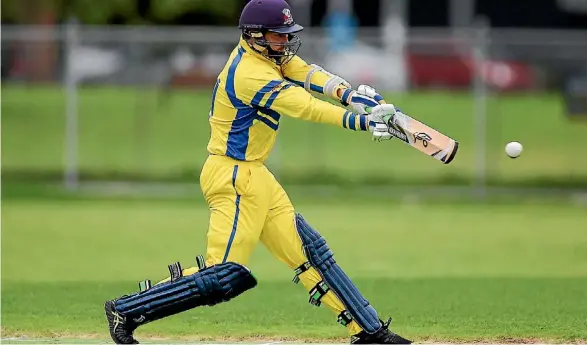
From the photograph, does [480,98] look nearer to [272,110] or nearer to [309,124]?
[309,124]

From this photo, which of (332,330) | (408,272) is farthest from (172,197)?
(332,330)

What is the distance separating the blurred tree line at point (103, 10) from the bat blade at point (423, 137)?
2190 centimetres

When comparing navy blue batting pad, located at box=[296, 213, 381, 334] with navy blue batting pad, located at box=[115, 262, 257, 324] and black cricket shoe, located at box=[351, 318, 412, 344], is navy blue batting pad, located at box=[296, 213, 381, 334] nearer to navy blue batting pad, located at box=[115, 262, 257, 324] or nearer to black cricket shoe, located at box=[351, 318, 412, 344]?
black cricket shoe, located at box=[351, 318, 412, 344]

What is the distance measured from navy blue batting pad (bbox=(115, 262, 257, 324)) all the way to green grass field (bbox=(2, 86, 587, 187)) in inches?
596

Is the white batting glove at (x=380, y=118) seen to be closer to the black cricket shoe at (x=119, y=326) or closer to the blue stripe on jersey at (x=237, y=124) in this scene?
the blue stripe on jersey at (x=237, y=124)

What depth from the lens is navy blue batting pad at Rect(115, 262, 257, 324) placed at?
8.81m

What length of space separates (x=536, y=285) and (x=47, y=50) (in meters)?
14.5

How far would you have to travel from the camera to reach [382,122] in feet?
28.0

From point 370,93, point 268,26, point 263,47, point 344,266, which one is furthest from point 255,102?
point 344,266

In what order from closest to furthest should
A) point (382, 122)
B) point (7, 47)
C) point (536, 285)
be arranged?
1. point (382, 122)
2. point (536, 285)
3. point (7, 47)

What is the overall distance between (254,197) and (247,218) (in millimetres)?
150

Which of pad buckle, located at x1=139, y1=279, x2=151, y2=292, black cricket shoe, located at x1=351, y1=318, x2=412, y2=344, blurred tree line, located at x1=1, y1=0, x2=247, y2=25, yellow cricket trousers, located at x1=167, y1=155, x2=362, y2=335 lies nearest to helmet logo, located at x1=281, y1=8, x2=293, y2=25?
yellow cricket trousers, located at x1=167, y1=155, x2=362, y2=335

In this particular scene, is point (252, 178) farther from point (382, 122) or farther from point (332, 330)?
point (332, 330)

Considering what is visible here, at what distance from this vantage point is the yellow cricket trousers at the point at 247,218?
8914 millimetres
